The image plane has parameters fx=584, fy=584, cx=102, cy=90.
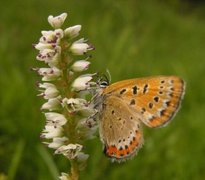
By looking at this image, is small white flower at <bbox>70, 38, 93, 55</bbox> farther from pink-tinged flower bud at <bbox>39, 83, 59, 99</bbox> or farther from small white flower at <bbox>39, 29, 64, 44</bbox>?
pink-tinged flower bud at <bbox>39, 83, 59, 99</bbox>

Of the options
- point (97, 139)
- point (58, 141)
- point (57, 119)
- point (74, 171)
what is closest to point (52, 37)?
point (57, 119)

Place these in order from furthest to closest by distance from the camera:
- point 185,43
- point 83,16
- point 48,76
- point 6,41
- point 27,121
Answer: point 185,43 < point 83,16 < point 6,41 < point 27,121 < point 48,76

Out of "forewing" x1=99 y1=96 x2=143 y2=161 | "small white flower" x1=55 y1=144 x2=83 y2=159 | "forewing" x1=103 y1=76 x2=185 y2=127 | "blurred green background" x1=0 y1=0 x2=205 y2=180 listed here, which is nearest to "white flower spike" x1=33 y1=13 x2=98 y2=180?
"small white flower" x1=55 y1=144 x2=83 y2=159

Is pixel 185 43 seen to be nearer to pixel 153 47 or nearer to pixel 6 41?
pixel 153 47

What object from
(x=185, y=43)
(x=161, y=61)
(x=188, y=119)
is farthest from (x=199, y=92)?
(x=185, y=43)

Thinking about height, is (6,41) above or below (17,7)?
below

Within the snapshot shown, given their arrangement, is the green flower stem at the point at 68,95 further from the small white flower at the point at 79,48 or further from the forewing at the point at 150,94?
the forewing at the point at 150,94

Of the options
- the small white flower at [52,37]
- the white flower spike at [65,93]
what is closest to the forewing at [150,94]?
the white flower spike at [65,93]
